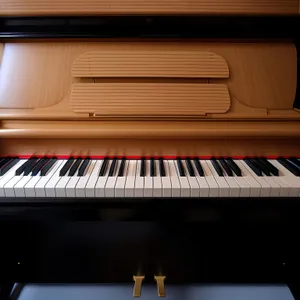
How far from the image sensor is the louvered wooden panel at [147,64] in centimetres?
112

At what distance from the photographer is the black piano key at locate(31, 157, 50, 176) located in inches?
38.1

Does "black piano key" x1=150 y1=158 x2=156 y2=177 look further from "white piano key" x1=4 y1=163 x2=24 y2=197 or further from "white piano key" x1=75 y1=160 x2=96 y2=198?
"white piano key" x1=4 y1=163 x2=24 y2=197

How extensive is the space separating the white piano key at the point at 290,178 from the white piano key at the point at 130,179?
1.94 feet

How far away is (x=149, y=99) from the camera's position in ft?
3.65

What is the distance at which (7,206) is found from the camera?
3.06 feet

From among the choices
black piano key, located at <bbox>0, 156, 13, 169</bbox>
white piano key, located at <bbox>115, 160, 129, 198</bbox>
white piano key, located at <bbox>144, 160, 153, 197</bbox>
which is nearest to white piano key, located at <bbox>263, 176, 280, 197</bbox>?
white piano key, located at <bbox>144, 160, 153, 197</bbox>

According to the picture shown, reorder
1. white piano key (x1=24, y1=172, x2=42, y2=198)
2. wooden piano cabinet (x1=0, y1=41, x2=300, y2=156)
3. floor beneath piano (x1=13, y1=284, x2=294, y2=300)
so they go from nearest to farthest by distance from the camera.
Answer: white piano key (x1=24, y1=172, x2=42, y2=198), wooden piano cabinet (x1=0, y1=41, x2=300, y2=156), floor beneath piano (x1=13, y1=284, x2=294, y2=300)

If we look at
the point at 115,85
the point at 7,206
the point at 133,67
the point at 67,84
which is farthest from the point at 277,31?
the point at 7,206

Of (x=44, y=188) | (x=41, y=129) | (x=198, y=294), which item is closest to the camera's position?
(x=44, y=188)

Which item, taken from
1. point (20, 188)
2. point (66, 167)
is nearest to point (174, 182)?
point (66, 167)

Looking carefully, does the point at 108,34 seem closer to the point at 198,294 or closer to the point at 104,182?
the point at 104,182

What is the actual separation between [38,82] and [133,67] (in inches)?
17.9

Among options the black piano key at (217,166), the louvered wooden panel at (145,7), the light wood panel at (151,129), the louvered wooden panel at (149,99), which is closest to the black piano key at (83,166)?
the light wood panel at (151,129)

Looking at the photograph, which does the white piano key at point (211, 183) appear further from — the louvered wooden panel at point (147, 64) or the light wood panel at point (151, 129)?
the louvered wooden panel at point (147, 64)
